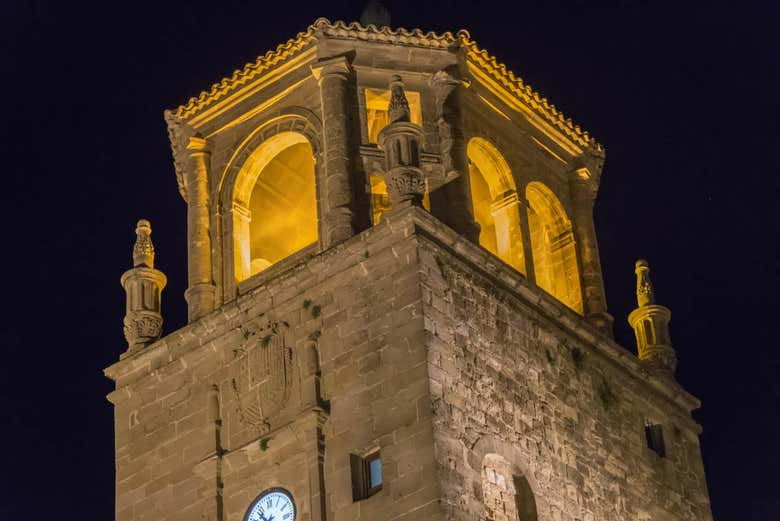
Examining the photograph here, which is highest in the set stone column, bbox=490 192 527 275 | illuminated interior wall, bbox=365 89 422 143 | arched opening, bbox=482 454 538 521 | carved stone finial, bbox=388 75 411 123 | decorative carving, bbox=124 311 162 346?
illuminated interior wall, bbox=365 89 422 143

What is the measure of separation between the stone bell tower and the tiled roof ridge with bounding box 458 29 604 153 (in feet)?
0.12

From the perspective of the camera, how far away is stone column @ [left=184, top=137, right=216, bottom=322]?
3384cm

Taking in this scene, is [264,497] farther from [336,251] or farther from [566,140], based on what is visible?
[566,140]

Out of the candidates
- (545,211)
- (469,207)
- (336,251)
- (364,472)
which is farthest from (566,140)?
(364,472)

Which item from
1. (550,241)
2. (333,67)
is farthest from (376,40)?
(550,241)

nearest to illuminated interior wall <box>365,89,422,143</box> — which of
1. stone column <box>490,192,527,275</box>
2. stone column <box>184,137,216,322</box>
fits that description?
stone column <box>490,192,527,275</box>

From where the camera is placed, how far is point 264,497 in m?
31.2

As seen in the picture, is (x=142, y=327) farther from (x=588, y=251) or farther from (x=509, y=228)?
(x=588, y=251)

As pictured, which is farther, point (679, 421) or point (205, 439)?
point (679, 421)

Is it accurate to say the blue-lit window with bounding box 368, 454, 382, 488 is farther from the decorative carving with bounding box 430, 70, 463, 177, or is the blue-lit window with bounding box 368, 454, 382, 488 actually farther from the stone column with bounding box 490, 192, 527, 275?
the stone column with bounding box 490, 192, 527, 275

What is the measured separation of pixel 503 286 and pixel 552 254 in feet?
12.5

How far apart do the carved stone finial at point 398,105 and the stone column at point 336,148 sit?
0.97 metres

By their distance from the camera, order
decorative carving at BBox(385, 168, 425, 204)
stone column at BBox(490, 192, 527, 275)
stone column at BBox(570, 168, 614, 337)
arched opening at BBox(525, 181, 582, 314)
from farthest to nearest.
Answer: arched opening at BBox(525, 181, 582, 314)
stone column at BBox(570, 168, 614, 337)
stone column at BBox(490, 192, 527, 275)
decorative carving at BBox(385, 168, 425, 204)

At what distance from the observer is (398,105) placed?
32.2 metres
